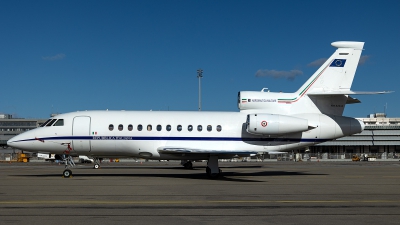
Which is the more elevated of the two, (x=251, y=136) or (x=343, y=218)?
(x=251, y=136)

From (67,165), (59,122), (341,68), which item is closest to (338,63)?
(341,68)

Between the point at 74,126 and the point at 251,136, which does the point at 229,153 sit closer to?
the point at 251,136

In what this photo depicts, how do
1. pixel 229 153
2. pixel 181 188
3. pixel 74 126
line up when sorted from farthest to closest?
pixel 74 126 < pixel 229 153 < pixel 181 188

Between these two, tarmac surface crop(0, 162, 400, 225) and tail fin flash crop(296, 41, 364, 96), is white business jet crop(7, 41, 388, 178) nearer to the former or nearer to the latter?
tail fin flash crop(296, 41, 364, 96)

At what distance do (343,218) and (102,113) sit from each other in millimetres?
17730

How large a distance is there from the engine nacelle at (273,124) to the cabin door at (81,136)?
30.3 ft

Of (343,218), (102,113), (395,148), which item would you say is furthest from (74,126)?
(395,148)

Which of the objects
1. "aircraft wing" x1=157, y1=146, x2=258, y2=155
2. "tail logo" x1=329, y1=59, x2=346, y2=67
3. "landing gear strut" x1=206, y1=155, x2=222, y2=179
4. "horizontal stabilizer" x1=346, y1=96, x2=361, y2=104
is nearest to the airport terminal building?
"horizontal stabilizer" x1=346, y1=96, x2=361, y2=104

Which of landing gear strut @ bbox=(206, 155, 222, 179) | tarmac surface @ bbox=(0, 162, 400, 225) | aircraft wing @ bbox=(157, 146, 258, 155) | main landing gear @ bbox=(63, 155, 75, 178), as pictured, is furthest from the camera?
landing gear strut @ bbox=(206, 155, 222, 179)

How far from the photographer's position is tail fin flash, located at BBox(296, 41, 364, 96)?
85.9ft

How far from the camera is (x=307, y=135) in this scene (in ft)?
86.3

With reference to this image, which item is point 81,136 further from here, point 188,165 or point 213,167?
point 188,165

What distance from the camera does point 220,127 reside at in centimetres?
2573

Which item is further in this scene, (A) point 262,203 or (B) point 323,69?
(B) point 323,69
